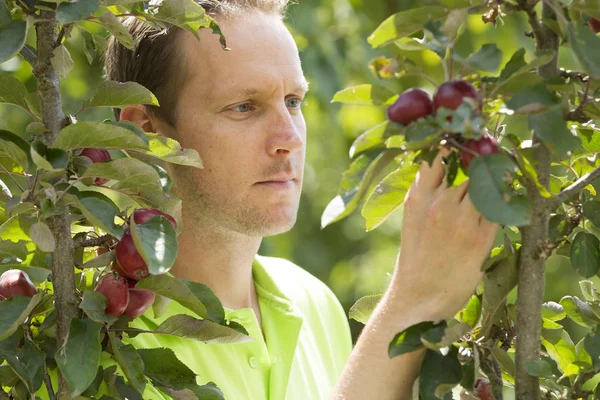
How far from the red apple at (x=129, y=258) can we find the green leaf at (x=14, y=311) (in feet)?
0.48

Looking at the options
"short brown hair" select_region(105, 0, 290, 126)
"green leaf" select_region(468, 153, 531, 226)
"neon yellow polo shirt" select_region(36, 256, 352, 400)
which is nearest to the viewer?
"green leaf" select_region(468, 153, 531, 226)

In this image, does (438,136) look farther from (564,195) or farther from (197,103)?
(197,103)

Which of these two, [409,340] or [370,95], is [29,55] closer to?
[370,95]

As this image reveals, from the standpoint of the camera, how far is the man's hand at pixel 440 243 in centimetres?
117

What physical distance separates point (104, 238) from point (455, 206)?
57cm

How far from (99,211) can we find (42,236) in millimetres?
87

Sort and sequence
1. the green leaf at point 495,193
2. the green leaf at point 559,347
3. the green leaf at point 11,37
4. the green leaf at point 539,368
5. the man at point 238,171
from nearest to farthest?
1. the green leaf at point 495,193
2. the green leaf at point 539,368
3. the green leaf at point 11,37
4. the green leaf at point 559,347
5. the man at point 238,171

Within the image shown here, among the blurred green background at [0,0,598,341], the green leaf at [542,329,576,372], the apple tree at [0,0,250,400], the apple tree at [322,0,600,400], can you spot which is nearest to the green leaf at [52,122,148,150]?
the apple tree at [0,0,250,400]

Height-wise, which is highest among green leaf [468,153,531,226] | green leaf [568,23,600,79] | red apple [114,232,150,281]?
green leaf [568,23,600,79]

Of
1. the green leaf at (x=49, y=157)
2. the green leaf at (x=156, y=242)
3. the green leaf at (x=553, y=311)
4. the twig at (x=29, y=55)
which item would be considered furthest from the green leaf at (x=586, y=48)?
the twig at (x=29, y=55)

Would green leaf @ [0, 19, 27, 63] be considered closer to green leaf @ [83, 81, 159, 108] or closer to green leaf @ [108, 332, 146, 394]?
green leaf @ [83, 81, 159, 108]

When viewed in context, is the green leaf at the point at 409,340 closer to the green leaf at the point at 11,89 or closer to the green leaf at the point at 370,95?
the green leaf at the point at 370,95

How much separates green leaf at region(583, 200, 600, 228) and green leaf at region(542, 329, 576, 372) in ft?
0.83

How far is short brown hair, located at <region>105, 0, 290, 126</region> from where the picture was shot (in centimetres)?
212
